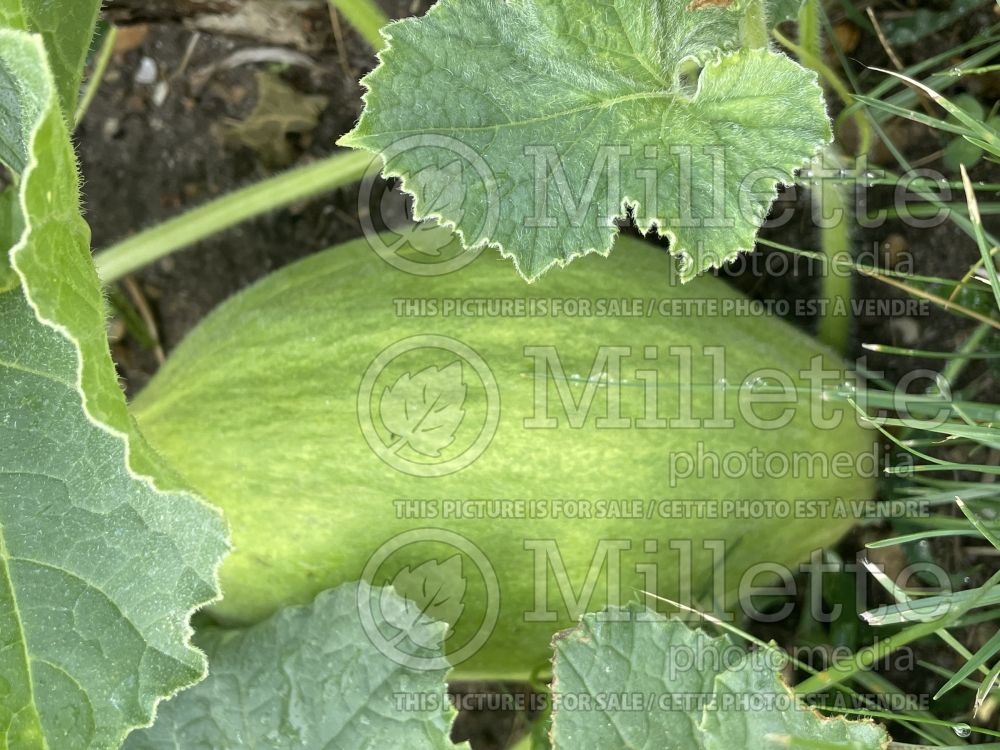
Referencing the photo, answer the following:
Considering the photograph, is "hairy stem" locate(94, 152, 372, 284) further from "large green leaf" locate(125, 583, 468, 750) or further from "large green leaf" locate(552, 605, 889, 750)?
"large green leaf" locate(552, 605, 889, 750)

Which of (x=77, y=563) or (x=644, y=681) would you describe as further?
(x=644, y=681)

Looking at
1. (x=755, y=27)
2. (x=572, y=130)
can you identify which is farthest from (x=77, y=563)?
(x=755, y=27)

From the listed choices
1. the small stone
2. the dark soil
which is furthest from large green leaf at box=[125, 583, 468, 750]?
the small stone

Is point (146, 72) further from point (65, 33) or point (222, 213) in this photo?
point (65, 33)

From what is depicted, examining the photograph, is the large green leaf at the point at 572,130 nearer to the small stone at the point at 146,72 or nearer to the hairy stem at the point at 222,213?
the hairy stem at the point at 222,213

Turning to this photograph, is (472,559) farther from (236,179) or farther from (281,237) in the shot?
(236,179)

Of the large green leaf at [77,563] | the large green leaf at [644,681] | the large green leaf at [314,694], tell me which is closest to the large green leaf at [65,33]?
the large green leaf at [77,563]
